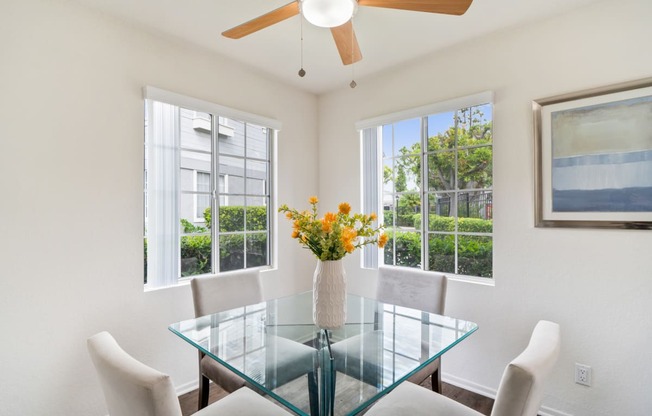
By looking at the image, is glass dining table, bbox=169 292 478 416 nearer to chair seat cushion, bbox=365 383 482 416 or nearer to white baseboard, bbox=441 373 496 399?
chair seat cushion, bbox=365 383 482 416

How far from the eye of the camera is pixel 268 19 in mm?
1625

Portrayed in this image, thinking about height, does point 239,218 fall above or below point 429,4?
below

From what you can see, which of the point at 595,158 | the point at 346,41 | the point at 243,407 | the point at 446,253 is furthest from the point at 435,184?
the point at 243,407

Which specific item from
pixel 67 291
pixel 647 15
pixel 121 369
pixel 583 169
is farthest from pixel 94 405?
pixel 647 15

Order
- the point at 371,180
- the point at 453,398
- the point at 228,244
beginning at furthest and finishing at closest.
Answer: the point at 371,180, the point at 228,244, the point at 453,398

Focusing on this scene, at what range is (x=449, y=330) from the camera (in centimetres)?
171

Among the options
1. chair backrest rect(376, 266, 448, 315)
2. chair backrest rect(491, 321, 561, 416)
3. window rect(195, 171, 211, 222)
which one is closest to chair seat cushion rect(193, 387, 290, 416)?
chair backrest rect(491, 321, 561, 416)

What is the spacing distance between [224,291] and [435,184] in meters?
1.82

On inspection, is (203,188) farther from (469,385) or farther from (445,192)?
(469,385)

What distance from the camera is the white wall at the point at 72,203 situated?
5.73 ft

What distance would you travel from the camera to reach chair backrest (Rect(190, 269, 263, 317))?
205cm

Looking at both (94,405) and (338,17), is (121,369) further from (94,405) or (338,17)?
(338,17)

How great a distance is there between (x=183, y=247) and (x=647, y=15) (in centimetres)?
326

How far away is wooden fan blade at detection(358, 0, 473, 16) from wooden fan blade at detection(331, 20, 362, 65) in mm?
189
